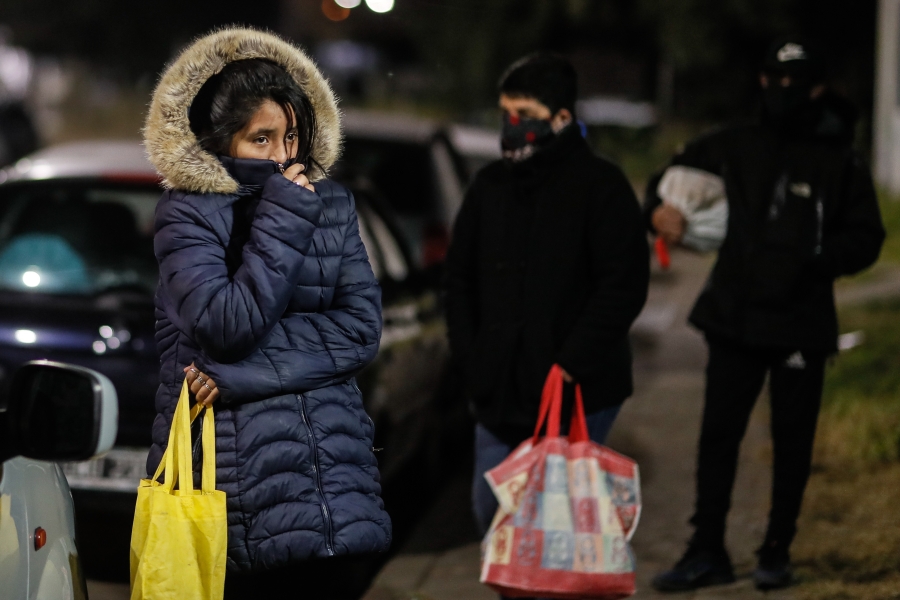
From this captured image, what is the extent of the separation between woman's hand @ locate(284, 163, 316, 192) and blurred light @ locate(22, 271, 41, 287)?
2927mm

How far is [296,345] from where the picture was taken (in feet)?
9.68

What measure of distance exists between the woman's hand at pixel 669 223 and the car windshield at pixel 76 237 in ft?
6.94

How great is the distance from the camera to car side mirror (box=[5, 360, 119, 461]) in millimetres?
2475

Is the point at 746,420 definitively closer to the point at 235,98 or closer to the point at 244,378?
the point at 244,378

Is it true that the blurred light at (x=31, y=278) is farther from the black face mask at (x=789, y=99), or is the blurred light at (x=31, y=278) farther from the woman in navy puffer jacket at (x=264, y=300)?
the black face mask at (x=789, y=99)

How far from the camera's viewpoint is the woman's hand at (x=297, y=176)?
2.90 meters

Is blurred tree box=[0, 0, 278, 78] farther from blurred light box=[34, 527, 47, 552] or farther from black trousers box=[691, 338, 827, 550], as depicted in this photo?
blurred light box=[34, 527, 47, 552]

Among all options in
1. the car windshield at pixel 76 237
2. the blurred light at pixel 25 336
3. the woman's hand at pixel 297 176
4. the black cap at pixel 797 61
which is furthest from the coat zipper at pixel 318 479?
the car windshield at pixel 76 237

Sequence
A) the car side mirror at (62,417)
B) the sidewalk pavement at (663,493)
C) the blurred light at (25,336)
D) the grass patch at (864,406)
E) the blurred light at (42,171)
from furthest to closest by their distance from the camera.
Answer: the grass patch at (864,406)
the blurred light at (42,171)
the blurred light at (25,336)
the sidewalk pavement at (663,493)
the car side mirror at (62,417)

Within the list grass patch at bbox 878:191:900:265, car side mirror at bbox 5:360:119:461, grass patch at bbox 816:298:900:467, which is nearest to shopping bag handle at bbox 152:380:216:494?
→ car side mirror at bbox 5:360:119:461

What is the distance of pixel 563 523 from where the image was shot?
3.77 m

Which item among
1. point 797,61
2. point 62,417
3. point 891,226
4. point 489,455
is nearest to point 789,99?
point 797,61

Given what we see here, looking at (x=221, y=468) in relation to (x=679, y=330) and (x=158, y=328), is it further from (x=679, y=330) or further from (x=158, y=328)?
(x=679, y=330)

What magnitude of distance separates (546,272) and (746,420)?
1.19 m
